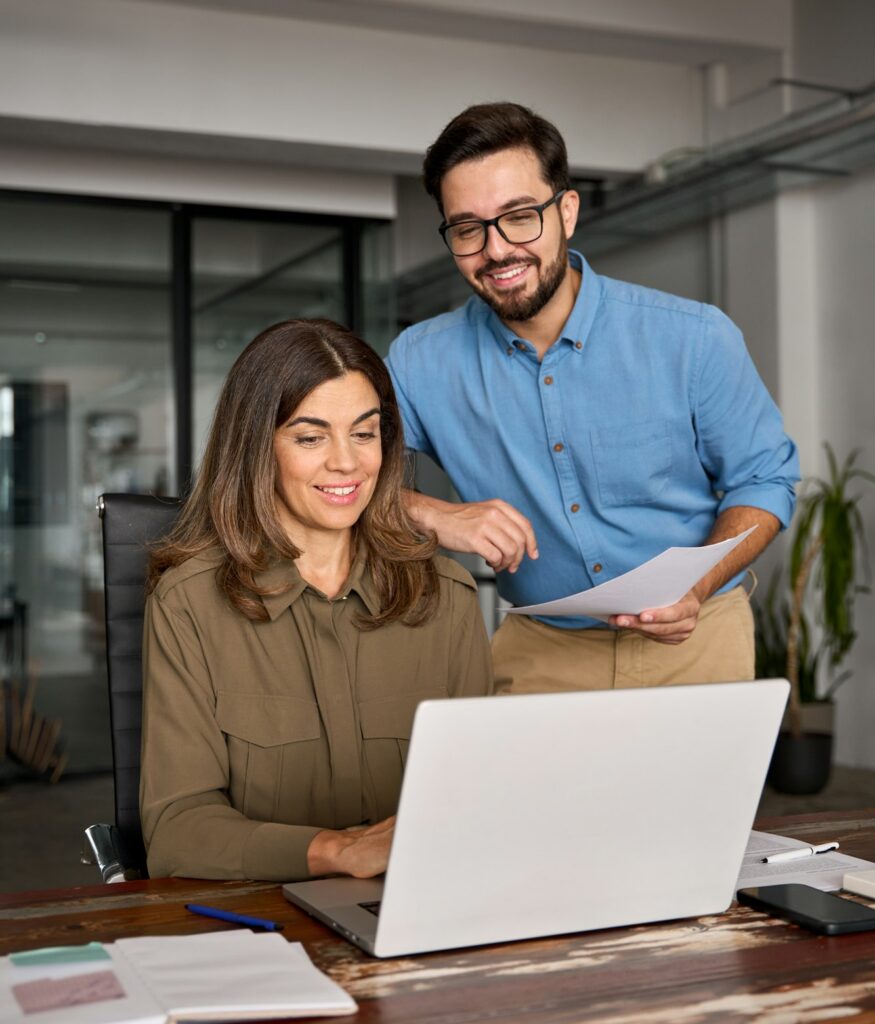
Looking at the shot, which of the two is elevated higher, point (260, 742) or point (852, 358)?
point (852, 358)

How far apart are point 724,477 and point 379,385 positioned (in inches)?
27.5

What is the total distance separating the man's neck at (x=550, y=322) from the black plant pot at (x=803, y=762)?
10.9 ft

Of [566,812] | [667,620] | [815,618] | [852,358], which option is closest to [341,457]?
[667,620]

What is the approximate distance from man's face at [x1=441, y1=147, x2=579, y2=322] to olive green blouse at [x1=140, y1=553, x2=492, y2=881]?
0.55m

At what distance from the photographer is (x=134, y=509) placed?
191 cm

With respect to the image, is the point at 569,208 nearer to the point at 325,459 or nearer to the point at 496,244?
the point at 496,244

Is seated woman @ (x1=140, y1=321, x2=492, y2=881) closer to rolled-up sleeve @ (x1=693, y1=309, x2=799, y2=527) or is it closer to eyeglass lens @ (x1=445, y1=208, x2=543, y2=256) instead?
eyeglass lens @ (x1=445, y1=208, x2=543, y2=256)

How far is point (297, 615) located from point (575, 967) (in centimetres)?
80

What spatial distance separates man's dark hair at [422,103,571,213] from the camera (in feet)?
6.66

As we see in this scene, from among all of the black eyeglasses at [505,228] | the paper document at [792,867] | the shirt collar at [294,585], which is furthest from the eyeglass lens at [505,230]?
the paper document at [792,867]

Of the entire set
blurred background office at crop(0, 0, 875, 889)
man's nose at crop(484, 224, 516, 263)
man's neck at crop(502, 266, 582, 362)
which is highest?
blurred background office at crop(0, 0, 875, 889)

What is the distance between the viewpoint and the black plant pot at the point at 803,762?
16.9ft

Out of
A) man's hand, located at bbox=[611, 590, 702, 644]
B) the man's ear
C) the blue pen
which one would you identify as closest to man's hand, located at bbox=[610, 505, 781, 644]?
man's hand, located at bbox=[611, 590, 702, 644]

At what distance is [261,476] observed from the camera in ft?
→ 5.98
